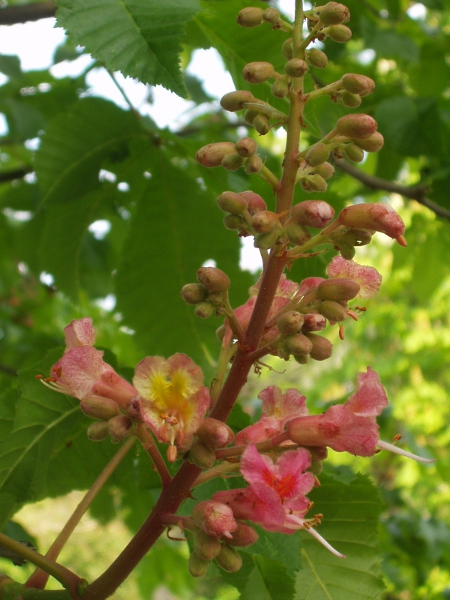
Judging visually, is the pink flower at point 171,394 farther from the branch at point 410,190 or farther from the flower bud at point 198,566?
the branch at point 410,190

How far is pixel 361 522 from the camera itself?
1400 millimetres

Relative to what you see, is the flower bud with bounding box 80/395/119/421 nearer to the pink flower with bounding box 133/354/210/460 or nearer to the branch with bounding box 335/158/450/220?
the pink flower with bounding box 133/354/210/460

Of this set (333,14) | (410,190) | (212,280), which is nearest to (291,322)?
(212,280)

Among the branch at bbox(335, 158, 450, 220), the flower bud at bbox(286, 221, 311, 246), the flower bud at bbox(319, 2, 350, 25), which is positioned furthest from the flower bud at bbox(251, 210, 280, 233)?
the branch at bbox(335, 158, 450, 220)

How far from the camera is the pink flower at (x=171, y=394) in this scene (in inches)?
38.2

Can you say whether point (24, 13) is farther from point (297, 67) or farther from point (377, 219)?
point (377, 219)

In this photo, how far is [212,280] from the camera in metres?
0.99

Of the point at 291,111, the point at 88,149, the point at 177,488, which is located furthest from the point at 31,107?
the point at 177,488

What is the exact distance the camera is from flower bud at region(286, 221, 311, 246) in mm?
940

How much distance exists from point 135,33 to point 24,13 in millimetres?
1179

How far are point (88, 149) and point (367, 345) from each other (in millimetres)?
7556

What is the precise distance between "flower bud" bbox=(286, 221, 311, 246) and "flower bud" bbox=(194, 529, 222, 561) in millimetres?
436

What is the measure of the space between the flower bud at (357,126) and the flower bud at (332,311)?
0.26 m

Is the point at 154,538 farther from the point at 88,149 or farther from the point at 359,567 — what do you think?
the point at 88,149
